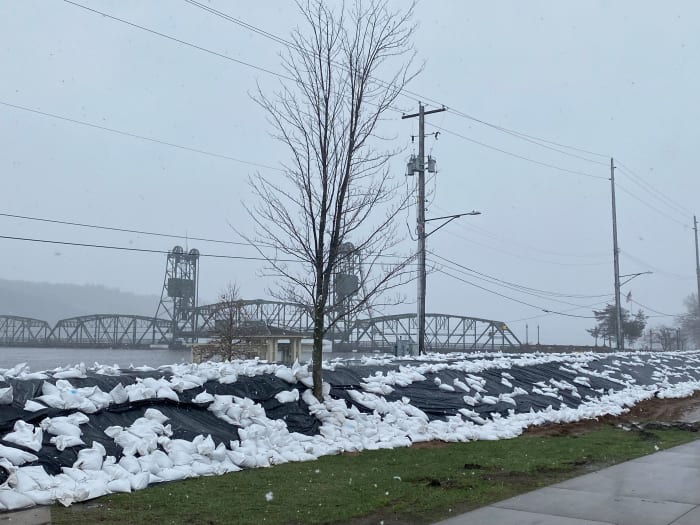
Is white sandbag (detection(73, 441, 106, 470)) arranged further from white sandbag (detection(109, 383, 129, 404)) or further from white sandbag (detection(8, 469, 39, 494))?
white sandbag (detection(109, 383, 129, 404))

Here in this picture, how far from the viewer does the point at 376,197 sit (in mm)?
12367

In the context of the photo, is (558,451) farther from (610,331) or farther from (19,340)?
(610,331)

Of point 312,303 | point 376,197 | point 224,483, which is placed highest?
point 376,197

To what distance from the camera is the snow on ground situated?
799 centimetres

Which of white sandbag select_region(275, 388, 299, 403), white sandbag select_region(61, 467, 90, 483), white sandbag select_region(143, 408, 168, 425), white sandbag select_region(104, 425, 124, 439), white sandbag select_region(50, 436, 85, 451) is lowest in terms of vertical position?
white sandbag select_region(61, 467, 90, 483)

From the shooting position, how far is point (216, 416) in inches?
417

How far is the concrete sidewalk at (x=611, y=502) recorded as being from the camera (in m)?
6.49

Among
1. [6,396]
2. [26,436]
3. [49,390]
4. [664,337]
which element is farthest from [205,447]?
[664,337]

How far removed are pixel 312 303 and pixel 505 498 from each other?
580cm

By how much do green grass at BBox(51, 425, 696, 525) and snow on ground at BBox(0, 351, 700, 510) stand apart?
505mm

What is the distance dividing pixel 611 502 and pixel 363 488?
8.73ft

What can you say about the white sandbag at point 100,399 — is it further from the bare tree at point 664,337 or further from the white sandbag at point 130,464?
the bare tree at point 664,337

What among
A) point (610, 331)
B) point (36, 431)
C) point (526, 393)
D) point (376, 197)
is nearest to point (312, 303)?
point (376, 197)

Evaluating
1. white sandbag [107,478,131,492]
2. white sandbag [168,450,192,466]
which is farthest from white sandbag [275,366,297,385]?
white sandbag [107,478,131,492]
